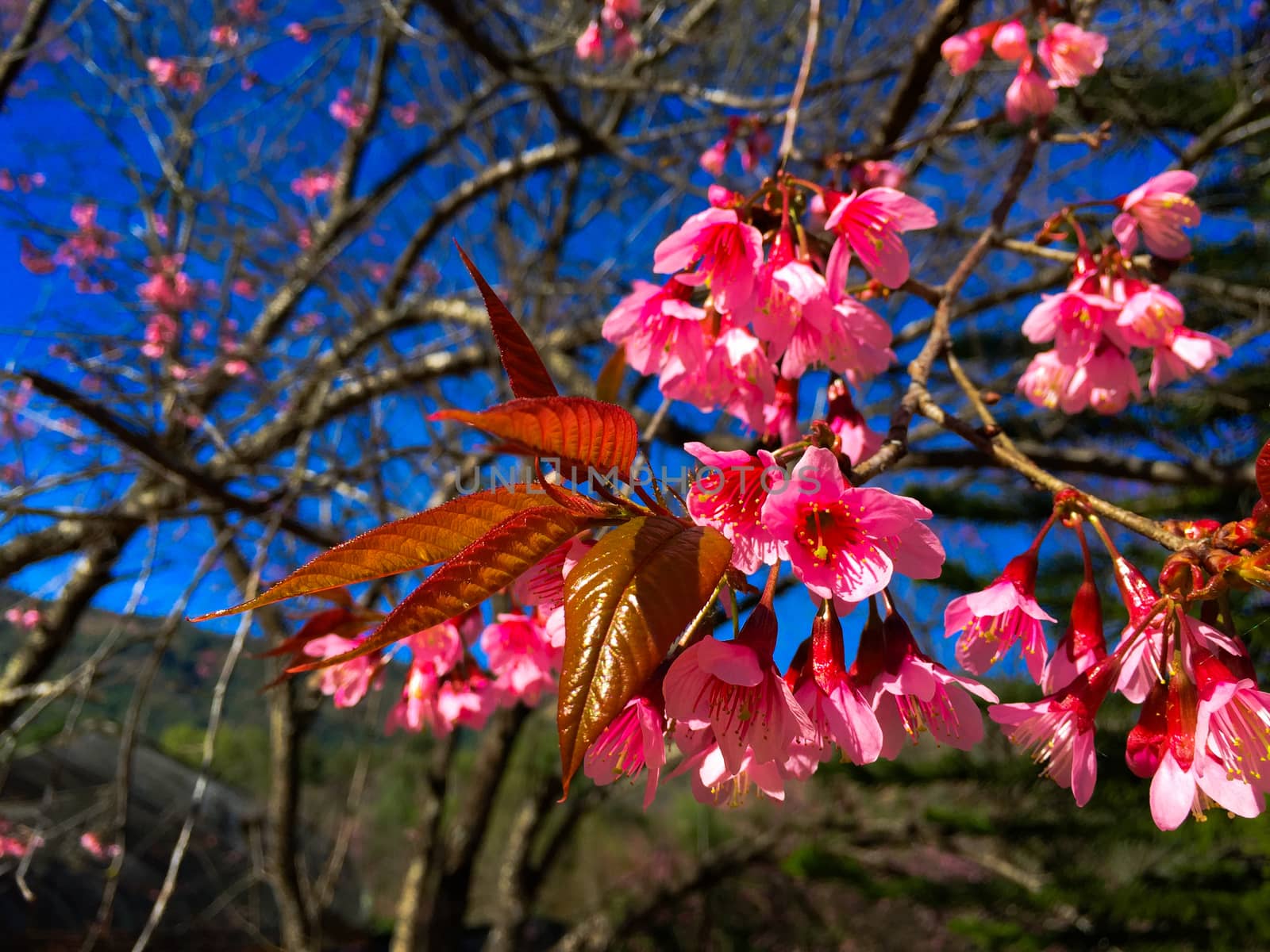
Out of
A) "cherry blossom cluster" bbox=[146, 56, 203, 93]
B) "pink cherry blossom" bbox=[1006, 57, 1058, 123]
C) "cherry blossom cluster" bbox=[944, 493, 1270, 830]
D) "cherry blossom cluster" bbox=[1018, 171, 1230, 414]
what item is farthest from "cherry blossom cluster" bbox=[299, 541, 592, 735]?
"cherry blossom cluster" bbox=[146, 56, 203, 93]

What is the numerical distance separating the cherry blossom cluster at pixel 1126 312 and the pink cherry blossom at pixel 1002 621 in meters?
0.34

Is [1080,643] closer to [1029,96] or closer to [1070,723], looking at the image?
[1070,723]

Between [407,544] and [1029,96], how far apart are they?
124 centimetres

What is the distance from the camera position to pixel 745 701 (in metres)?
0.55

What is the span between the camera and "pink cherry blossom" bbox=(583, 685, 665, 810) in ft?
1.83

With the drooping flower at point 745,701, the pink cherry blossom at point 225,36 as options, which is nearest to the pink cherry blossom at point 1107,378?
the drooping flower at point 745,701

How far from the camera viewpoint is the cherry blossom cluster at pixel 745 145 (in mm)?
1735

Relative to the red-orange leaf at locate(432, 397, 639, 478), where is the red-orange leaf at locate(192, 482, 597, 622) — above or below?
below

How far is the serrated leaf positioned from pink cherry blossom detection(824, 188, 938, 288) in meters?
0.48

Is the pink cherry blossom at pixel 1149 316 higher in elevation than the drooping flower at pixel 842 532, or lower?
higher

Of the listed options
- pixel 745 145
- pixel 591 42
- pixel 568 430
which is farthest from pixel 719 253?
pixel 591 42

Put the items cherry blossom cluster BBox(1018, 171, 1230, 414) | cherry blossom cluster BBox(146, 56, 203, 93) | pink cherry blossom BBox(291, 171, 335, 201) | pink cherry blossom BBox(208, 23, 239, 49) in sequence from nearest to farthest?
cherry blossom cluster BBox(1018, 171, 1230, 414) → cherry blossom cluster BBox(146, 56, 203, 93) → pink cherry blossom BBox(208, 23, 239, 49) → pink cherry blossom BBox(291, 171, 335, 201)

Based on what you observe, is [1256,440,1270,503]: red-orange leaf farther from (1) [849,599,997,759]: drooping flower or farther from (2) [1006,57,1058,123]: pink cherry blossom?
(2) [1006,57,1058,123]: pink cherry blossom

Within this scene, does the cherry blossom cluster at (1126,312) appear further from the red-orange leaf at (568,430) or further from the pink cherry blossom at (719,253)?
the red-orange leaf at (568,430)
